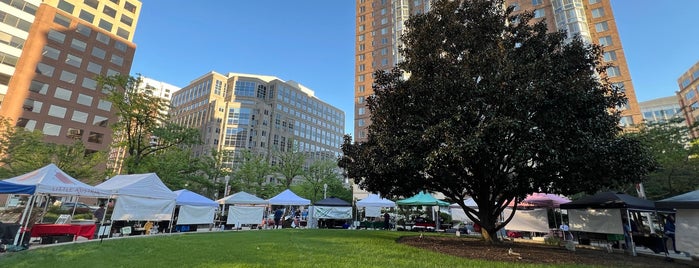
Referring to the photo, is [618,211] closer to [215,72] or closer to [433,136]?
[433,136]

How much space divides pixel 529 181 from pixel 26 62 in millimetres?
75016

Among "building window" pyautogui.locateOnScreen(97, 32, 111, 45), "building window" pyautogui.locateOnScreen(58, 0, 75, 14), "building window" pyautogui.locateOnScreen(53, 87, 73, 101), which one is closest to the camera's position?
"building window" pyautogui.locateOnScreen(53, 87, 73, 101)

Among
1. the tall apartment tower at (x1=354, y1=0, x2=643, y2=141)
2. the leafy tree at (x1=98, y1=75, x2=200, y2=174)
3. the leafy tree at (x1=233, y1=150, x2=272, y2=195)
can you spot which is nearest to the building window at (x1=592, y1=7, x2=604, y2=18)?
the tall apartment tower at (x1=354, y1=0, x2=643, y2=141)

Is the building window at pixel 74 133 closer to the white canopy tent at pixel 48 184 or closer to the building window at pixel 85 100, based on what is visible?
the building window at pixel 85 100

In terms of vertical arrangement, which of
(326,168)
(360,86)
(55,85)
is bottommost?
(326,168)

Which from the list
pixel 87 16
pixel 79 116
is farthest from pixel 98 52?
pixel 79 116

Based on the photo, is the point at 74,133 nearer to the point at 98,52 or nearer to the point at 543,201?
the point at 98,52

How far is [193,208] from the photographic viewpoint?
21.9 metres

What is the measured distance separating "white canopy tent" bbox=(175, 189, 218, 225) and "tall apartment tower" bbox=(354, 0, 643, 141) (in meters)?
24.0

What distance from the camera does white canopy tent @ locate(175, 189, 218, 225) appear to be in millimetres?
20909

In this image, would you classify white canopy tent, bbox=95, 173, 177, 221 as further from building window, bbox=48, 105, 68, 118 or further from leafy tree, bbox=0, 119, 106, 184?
building window, bbox=48, 105, 68, 118

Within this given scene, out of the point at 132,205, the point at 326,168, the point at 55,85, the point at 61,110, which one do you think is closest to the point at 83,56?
the point at 55,85

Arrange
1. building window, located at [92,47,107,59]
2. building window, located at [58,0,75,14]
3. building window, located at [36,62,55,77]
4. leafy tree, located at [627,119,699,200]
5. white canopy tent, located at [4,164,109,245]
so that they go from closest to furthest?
white canopy tent, located at [4,164,109,245], leafy tree, located at [627,119,699,200], building window, located at [36,62,55,77], building window, located at [58,0,75,14], building window, located at [92,47,107,59]

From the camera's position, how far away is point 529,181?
1344 centimetres
